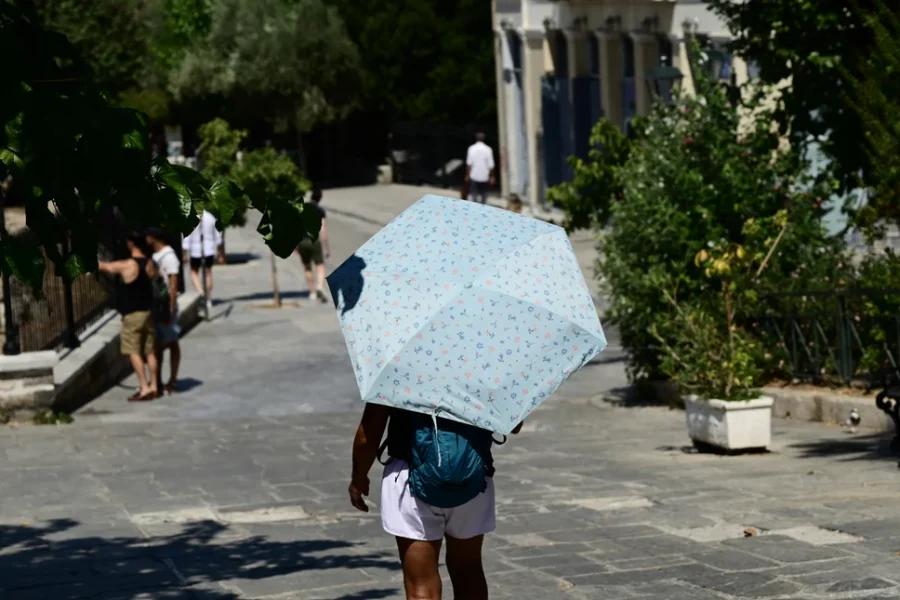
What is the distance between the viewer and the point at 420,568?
18.6ft

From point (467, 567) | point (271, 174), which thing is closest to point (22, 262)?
point (467, 567)

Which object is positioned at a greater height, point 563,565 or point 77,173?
point 77,173

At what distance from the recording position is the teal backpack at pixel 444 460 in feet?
18.1

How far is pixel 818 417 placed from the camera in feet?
44.2

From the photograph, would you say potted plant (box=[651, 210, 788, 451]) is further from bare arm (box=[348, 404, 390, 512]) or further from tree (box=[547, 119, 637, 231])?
bare arm (box=[348, 404, 390, 512])

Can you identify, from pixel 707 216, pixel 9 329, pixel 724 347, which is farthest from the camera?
pixel 707 216

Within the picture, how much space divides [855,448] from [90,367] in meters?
7.66

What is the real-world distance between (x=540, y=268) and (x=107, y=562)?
3.80 meters

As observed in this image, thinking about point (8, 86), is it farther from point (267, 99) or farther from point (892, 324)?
point (267, 99)

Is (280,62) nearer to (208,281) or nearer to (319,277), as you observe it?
(319,277)

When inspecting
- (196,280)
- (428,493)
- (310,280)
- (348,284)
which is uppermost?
(348,284)

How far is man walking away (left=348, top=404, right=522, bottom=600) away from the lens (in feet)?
18.2

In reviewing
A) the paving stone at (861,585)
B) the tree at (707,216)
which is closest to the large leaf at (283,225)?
the paving stone at (861,585)

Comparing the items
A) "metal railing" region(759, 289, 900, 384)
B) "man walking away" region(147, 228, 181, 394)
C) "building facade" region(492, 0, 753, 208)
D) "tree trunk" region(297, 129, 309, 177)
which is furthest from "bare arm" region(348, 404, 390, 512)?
"tree trunk" region(297, 129, 309, 177)
